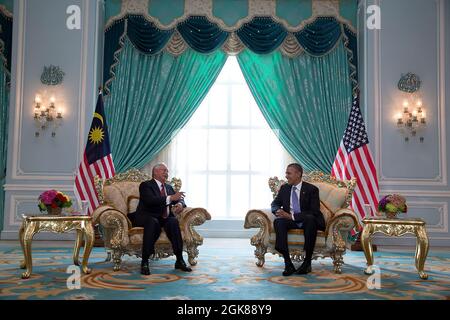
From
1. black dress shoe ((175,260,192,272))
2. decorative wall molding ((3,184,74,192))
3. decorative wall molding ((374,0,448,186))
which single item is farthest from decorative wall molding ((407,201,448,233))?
decorative wall molding ((3,184,74,192))

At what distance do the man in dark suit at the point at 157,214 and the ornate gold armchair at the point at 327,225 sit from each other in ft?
2.39

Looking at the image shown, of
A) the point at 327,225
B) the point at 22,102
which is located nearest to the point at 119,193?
the point at 327,225

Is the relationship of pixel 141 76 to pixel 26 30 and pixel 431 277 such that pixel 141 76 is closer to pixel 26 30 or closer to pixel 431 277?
pixel 26 30

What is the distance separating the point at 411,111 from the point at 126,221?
4.69 m

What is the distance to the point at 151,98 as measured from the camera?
7426 millimetres

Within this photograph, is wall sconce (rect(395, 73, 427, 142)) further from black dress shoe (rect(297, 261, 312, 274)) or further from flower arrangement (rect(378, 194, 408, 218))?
black dress shoe (rect(297, 261, 312, 274))

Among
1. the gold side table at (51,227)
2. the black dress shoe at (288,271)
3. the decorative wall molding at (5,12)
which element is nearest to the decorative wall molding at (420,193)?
the black dress shoe at (288,271)

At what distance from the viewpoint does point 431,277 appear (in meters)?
4.26

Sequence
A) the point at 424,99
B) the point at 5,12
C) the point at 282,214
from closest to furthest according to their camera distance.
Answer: the point at 282,214, the point at 424,99, the point at 5,12

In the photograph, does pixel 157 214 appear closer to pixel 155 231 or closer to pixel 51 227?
pixel 155 231

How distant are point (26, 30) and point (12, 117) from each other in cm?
135

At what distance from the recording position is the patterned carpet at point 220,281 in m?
3.35
